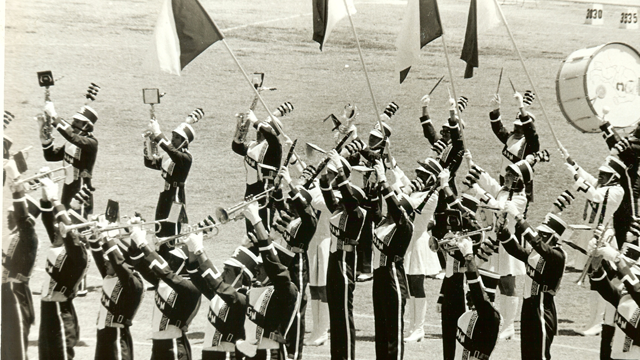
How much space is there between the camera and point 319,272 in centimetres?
872

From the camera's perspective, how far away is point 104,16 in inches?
Answer: 352

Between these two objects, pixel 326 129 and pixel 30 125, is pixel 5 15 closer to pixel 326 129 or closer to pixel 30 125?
pixel 30 125

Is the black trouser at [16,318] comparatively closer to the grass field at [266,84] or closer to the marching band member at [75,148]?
the grass field at [266,84]

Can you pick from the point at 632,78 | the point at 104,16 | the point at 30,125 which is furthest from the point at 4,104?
the point at 632,78

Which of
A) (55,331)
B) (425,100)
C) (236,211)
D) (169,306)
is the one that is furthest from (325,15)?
(55,331)

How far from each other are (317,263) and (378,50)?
124 inches

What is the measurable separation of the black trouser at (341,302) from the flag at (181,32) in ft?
7.41

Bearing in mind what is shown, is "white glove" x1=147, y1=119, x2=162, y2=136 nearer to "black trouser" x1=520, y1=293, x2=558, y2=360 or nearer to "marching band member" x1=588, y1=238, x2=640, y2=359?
"black trouser" x1=520, y1=293, x2=558, y2=360

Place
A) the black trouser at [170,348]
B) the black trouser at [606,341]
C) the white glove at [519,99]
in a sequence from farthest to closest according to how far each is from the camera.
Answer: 1. the white glove at [519,99]
2. the black trouser at [606,341]
3. the black trouser at [170,348]

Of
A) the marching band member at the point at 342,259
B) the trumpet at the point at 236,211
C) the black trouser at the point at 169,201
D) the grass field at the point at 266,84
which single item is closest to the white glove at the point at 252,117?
the grass field at the point at 266,84

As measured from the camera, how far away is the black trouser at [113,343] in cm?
744

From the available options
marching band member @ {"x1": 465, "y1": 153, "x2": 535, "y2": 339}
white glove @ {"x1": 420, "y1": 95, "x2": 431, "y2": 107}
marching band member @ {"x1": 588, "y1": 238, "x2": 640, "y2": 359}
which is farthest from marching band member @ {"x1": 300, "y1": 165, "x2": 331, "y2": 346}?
marching band member @ {"x1": 588, "y1": 238, "x2": 640, "y2": 359}

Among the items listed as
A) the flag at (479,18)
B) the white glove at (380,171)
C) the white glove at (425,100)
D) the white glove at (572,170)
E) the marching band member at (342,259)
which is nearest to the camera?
the white glove at (380,171)

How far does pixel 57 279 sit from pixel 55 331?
17.6 inches
